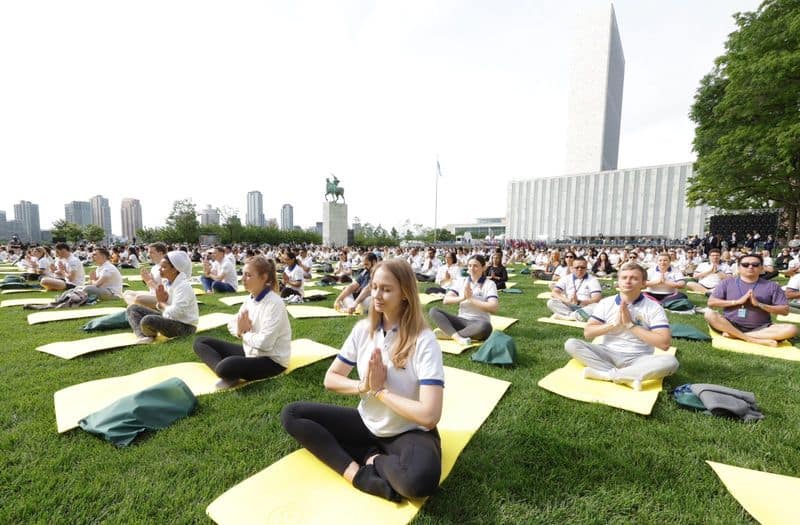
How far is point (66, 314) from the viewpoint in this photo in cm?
611

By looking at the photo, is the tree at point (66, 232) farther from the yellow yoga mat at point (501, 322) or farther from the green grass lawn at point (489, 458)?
the yellow yoga mat at point (501, 322)

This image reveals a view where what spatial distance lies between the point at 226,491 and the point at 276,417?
80 cm

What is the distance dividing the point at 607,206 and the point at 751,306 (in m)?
63.8

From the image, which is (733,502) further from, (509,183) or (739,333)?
(509,183)

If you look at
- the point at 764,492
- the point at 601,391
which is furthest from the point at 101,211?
the point at 764,492

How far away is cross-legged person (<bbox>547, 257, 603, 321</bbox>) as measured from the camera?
19.4 ft

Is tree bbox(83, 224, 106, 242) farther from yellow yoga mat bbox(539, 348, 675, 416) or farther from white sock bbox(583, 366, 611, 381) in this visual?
white sock bbox(583, 366, 611, 381)

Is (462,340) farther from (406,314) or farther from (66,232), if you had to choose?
(66,232)

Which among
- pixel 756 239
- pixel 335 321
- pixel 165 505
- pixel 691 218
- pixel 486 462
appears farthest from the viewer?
pixel 691 218

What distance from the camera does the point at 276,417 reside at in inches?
110

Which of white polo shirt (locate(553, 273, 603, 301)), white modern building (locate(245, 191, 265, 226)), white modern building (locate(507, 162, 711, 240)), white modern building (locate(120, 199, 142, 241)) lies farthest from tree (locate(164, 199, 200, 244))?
white modern building (locate(245, 191, 265, 226))

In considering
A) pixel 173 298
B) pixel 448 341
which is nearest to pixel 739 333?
pixel 448 341

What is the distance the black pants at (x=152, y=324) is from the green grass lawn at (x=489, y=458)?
103 centimetres

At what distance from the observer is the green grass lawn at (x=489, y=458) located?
1.90 metres
